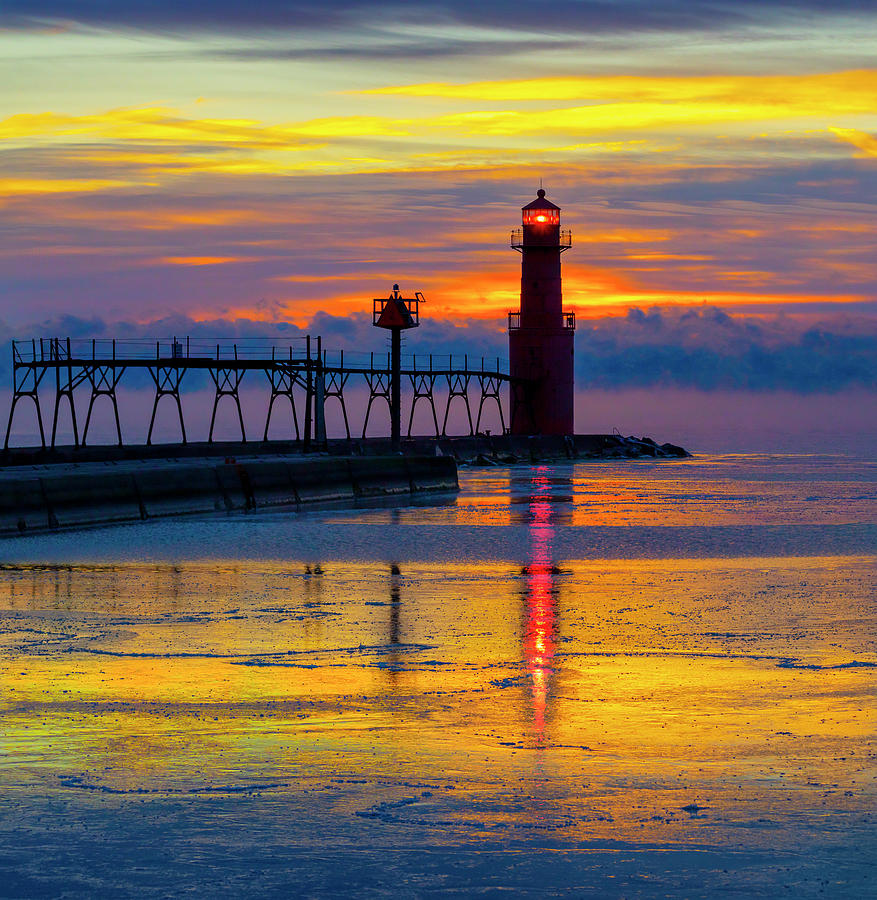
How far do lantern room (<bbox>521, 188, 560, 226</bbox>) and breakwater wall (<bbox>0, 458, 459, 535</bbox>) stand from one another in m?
21.3

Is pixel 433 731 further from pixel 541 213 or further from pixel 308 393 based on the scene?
pixel 541 213

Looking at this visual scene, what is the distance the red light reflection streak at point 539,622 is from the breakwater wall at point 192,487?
6.66 metres

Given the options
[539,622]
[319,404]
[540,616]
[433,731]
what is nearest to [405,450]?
[319,404]

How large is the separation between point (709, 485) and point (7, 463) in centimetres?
2397

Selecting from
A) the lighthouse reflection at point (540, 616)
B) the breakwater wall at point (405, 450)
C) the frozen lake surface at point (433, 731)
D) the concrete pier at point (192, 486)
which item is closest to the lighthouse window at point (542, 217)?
the breakwater wall at point (405, 450)

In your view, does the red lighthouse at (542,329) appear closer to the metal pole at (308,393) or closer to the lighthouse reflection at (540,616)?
the metal pole at (308,393)

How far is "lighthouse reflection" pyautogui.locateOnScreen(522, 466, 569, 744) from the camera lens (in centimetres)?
977

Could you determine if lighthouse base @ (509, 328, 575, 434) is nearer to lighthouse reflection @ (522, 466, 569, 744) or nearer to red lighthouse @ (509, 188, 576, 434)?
red lighthouse @ (509, 188, 576, 434)

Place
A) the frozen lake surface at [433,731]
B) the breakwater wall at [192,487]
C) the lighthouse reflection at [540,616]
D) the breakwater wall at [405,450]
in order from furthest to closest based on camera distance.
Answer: the breakwater wall at [405,450] < the breakwater wall at [192,487] < the lighthouse reflection at [540,616] < the frozen lake surface at [433,731]

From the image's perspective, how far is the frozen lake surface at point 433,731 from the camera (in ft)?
20.2

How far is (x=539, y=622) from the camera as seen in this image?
1405cm

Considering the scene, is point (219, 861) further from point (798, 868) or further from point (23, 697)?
point (23, 697)

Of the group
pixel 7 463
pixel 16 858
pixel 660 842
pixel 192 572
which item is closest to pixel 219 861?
pixel 16 858

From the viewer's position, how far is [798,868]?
6066 mm
